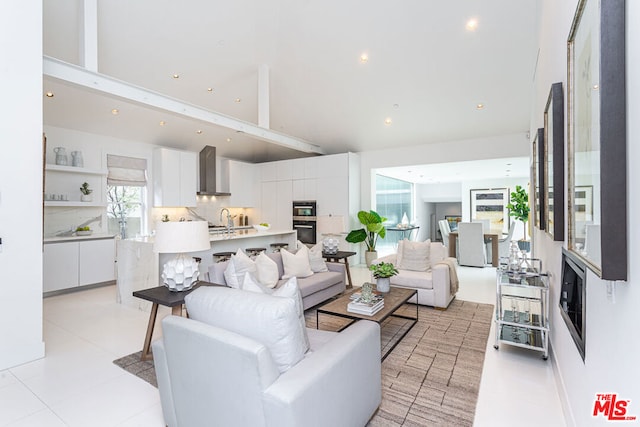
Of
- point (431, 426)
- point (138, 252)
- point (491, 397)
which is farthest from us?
point (138, 252)

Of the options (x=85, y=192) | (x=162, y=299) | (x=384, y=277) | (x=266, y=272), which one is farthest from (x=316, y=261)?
(x=85, y=192)

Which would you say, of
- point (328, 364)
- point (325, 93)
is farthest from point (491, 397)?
point (325, 93)

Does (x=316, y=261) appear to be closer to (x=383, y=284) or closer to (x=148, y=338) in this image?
(x=383, y=284)

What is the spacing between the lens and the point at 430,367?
258 centimetres

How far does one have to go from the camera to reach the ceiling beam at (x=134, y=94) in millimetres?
3145

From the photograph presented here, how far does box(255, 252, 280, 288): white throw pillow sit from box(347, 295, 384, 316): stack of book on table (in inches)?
40.1

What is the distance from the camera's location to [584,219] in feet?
4.62

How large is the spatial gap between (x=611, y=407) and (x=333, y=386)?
3.47ft

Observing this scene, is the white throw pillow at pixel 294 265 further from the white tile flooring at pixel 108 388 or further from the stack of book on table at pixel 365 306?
the white tile flooring at pixel 108 388

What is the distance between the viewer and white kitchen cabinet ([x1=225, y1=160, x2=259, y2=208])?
308 inches

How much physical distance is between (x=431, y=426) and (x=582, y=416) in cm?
76

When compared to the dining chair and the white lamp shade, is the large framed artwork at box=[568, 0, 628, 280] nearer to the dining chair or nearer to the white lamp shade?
the white lamp shade

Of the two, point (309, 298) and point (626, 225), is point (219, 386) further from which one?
point (309, 298)

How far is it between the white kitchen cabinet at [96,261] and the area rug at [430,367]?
3123 millimetres
